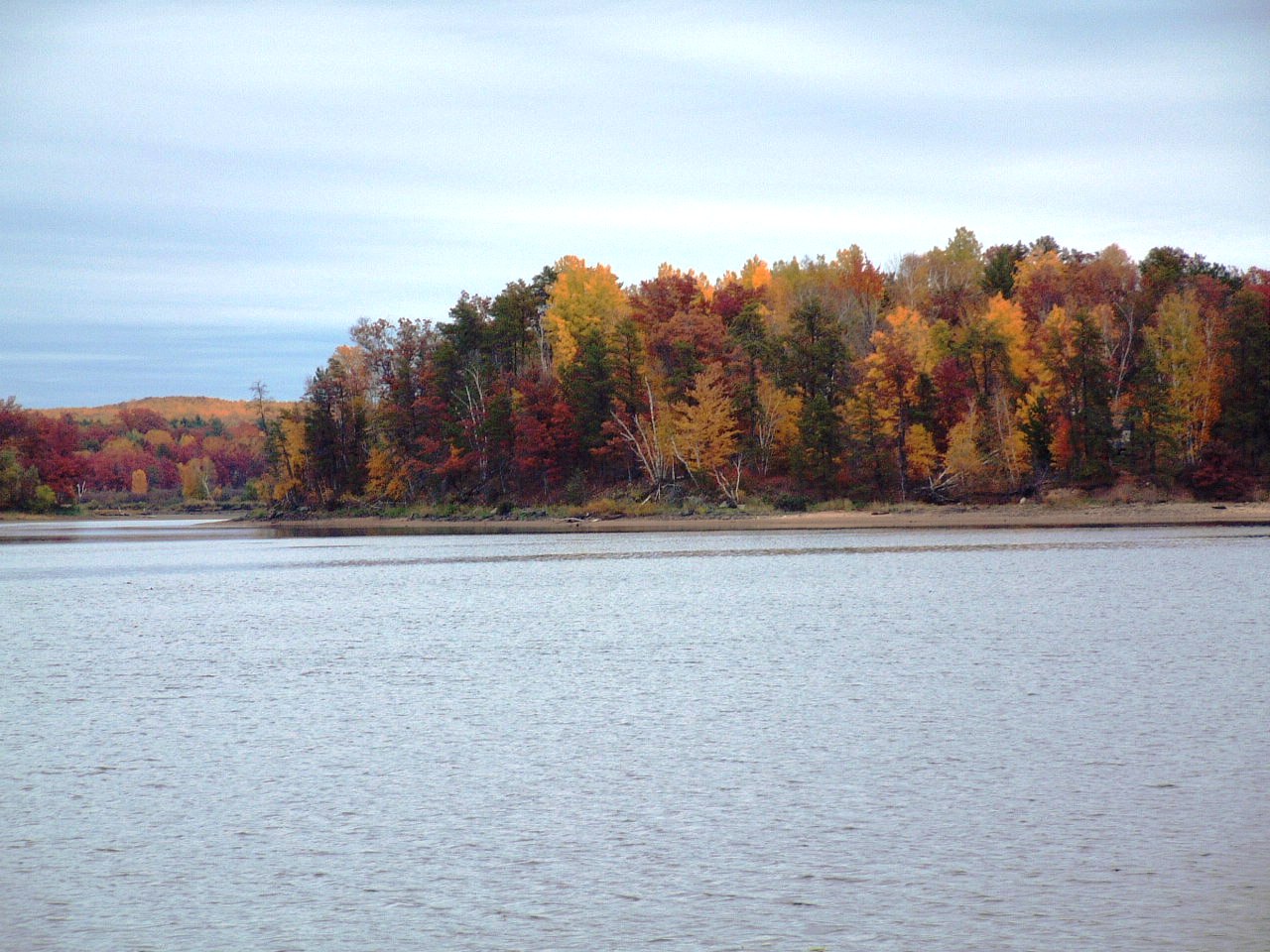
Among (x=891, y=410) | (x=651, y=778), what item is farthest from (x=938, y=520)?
(x=651, y=778)

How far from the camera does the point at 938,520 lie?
76625mm

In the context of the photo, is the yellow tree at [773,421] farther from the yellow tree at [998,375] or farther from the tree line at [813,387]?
the yellow tree at [998,375]

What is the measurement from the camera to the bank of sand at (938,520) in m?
70.6

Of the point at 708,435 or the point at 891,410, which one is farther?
the point at 708,435

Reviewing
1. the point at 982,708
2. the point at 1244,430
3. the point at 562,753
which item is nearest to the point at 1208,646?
the point at 982,708

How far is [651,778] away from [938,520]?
2624 inches

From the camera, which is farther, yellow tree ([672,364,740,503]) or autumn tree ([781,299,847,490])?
yellow tree ([672,364,740,503])

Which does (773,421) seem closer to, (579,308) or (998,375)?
(998,375)

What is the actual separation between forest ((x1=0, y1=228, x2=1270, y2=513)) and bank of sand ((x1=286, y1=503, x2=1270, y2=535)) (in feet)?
7.94

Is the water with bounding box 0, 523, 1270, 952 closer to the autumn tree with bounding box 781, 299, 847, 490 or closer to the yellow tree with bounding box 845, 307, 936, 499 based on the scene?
the yellow tree with bounding box 845, 307, 936, 499

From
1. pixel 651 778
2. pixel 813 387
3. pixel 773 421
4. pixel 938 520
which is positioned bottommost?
pixel 651 778

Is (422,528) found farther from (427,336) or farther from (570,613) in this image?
(570,613)

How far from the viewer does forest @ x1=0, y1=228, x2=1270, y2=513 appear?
7969 centimetres

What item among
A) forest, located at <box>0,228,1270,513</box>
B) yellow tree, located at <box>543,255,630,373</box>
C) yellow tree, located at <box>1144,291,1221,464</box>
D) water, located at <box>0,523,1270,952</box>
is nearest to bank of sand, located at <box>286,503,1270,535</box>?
forest, located at <box>0,228,1270,513</box>
